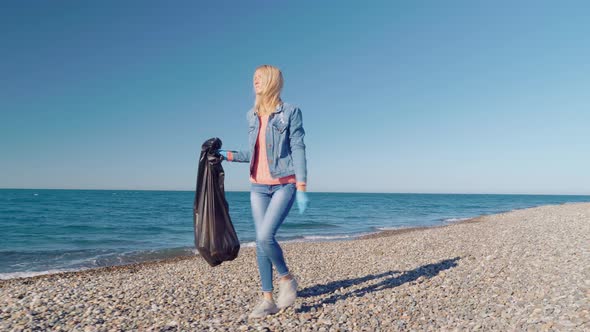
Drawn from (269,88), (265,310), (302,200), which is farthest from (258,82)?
(265,310)

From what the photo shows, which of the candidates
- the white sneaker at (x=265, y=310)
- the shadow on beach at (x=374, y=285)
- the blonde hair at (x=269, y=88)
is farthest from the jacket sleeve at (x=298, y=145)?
the shadow on beach at (x=374, y=285)

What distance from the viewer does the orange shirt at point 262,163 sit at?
13.6 ft

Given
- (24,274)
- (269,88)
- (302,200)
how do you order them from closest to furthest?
(302,200)
(269,88)
(24,274)

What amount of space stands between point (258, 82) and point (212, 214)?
5.58 feet

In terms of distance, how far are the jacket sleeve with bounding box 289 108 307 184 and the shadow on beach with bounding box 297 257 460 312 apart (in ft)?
6.54

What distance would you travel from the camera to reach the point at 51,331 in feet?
14.2

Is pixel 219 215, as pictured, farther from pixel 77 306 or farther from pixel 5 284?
pixel 5 284

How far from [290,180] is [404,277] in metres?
3.96

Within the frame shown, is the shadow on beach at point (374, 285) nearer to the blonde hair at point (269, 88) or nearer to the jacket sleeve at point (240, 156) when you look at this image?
the jacket sleeve at point (240, 156)

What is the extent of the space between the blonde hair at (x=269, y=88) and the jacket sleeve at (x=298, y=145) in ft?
0.92

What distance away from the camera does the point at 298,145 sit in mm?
4031

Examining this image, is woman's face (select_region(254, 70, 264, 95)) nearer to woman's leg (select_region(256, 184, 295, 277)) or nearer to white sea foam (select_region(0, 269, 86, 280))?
woman's leg (select_region(256, 184, 295, 277))

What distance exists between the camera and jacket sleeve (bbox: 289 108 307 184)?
4008 mm

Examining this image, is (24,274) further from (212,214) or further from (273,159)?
(273,159)
